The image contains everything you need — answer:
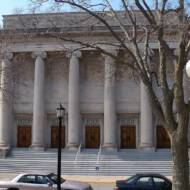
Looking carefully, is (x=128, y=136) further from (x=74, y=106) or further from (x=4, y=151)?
(x=4, y=151)

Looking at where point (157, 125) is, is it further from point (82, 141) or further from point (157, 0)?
point (157, 0)

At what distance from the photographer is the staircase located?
3919 cm

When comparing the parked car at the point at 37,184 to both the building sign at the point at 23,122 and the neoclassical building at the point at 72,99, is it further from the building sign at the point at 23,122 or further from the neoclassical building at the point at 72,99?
the building sign at the point at 23,122

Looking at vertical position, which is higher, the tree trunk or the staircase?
the tree trunk

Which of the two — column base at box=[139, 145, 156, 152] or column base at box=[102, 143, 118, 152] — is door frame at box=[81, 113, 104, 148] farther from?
column base at box=[139, 145, 156, 152]

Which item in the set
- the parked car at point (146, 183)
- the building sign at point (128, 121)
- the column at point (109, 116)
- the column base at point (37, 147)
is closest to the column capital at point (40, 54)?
the column at point (109, 116)

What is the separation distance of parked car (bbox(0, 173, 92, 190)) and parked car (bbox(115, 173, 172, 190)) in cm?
157

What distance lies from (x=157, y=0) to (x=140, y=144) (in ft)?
89.9

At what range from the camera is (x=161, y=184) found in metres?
23.2

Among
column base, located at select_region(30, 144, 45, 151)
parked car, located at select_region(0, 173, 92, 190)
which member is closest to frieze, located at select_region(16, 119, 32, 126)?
column base, located at select_region(30, 144, 45, 151)

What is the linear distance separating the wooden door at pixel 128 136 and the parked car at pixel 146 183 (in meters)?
23.4

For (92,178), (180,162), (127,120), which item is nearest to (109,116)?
(127,120)

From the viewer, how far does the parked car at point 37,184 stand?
2256cm

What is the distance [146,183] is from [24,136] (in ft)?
86.9
